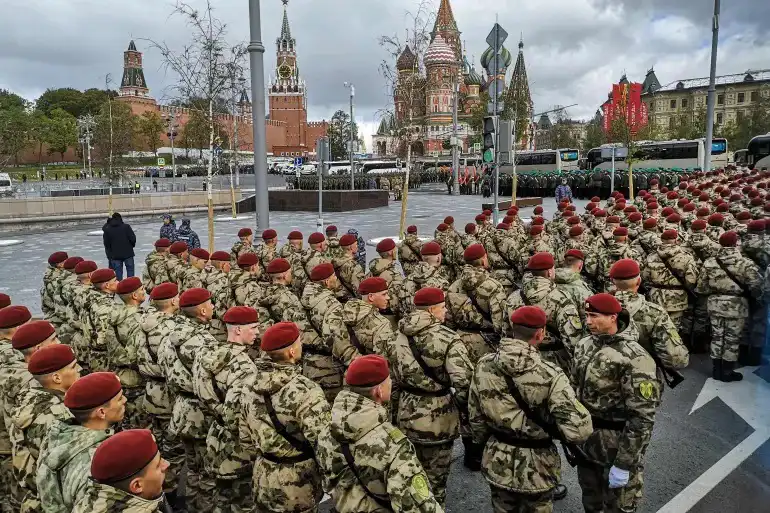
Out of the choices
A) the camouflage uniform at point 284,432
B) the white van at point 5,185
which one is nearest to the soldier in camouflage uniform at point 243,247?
the camouflage uniform at point 284,432

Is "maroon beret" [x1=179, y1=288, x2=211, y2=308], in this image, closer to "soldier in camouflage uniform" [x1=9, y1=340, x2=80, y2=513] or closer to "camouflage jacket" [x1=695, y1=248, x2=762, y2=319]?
"soldier in camouflage uniform" [x1=9, y1=340, x2=80, y2=513]

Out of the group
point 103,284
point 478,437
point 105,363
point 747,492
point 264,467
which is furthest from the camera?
point 103,284

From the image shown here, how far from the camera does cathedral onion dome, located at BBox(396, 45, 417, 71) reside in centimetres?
2045

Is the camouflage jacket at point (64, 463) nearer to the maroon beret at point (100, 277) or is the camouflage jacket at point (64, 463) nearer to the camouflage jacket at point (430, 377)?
the camouflage jacket at point (430, 377)

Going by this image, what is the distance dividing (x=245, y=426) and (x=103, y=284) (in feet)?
12.6

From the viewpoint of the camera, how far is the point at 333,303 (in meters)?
5.54

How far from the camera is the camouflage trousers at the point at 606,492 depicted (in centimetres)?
392

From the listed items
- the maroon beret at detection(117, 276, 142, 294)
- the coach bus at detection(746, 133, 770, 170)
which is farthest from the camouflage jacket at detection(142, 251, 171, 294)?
the coach bus at detection(746, 133, 770, 170)

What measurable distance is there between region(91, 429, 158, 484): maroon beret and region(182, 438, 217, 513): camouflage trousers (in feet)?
6.14

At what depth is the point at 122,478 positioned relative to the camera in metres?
2.48

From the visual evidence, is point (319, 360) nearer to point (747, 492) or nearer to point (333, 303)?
point (333, 303)

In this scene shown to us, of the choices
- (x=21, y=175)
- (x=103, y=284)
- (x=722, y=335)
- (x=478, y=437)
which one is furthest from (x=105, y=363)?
(x=21, y=175)

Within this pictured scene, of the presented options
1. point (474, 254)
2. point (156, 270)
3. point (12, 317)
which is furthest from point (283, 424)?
point (156, 270)

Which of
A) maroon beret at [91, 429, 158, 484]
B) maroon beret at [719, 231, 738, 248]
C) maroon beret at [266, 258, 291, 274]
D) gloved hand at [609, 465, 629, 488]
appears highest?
maroon beret at [719, 231, 738, 248]
